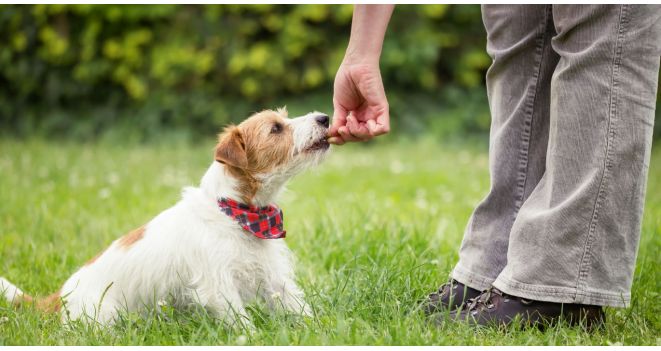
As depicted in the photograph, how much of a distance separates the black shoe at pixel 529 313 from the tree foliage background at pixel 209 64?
669 centimetres

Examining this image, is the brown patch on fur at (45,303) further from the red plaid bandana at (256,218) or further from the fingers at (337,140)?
the fingers at (337,140)

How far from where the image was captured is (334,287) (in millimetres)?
2885

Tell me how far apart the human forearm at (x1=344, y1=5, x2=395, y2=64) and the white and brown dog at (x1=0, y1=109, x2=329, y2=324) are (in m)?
0.53

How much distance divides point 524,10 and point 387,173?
12.5ft

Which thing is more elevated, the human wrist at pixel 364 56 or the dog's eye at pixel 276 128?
the human wrist at pixel 364 56

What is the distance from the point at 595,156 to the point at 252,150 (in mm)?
1336

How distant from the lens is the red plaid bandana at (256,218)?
278 centimetres

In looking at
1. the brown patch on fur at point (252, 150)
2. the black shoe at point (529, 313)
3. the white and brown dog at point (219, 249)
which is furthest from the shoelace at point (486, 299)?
the brown patch on fur at point (252, 150)

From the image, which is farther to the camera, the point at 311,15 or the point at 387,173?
the point at 311,15

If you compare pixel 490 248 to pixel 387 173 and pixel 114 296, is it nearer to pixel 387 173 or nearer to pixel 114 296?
pixel 114 296

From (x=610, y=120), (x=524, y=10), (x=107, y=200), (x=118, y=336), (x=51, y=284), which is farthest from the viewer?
(x=107, y=200)

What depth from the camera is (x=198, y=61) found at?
916 cm

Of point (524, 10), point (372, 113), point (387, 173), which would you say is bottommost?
point (387, 173)

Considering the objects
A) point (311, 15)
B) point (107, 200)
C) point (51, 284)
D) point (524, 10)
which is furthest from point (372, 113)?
point (311, 15)
